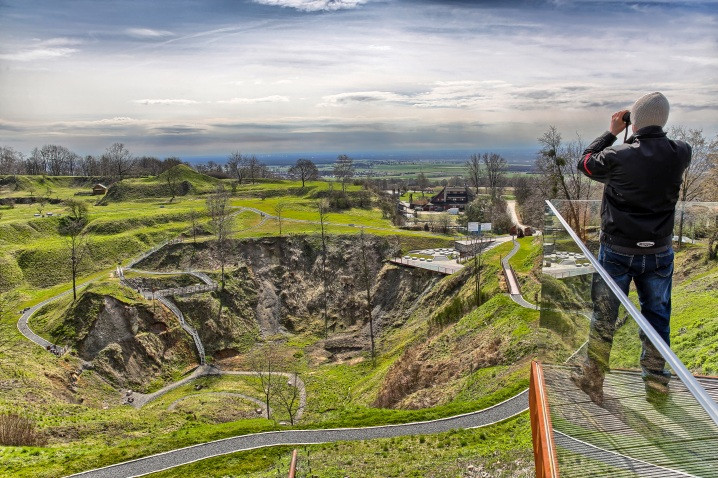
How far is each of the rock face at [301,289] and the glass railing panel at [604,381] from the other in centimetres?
4264

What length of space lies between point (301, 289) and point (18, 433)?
128 feet

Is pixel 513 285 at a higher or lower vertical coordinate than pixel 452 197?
lower

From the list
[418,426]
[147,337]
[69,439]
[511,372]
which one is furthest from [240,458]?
[147,337]

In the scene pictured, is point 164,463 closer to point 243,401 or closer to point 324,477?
point 324,477

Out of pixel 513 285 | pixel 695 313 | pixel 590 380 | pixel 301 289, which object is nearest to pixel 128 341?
pixel 301 289

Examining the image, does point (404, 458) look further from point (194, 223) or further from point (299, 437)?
point (194, 223)

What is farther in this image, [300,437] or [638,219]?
[300,437]

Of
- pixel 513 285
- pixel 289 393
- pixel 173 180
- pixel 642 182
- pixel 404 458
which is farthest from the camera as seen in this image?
pixel 173 180

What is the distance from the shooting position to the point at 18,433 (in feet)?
72.4

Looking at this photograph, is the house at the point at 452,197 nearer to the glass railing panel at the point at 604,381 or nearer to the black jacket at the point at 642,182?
the glass railing panel at the point at 604,381

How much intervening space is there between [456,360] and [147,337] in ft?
98.2

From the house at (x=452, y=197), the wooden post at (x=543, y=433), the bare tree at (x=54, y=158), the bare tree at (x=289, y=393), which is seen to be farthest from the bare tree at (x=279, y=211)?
the bare tree at (x=54, y=158)

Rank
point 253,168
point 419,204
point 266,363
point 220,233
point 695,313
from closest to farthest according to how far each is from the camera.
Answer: point 695,313 → point 266,363 → point 220,233 → point 419,204 → point 253,168

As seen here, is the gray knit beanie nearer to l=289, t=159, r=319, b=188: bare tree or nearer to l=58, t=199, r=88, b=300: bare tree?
l=58, t=199, r=88, b=300: bare tree
